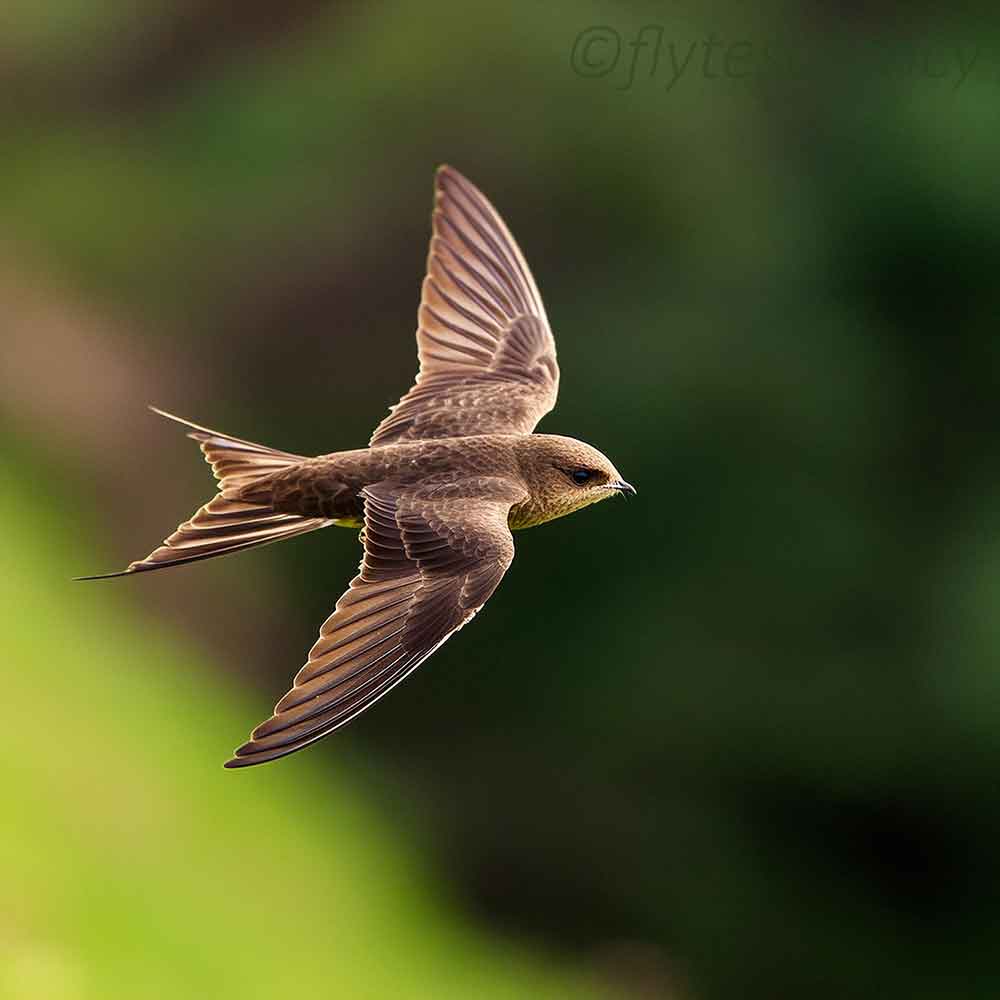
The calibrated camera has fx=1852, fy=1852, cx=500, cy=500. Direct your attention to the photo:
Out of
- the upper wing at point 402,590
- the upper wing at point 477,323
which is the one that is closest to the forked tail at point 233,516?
the upper wing at point 402,590

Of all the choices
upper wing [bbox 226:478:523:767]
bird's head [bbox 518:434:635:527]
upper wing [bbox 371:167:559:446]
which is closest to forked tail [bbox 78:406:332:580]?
upper wing [bbox 226:478:523:767]

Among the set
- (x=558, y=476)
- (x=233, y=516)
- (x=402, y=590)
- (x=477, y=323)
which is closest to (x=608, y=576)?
(x=477, y=323)

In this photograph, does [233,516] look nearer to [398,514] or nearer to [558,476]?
[398,514]

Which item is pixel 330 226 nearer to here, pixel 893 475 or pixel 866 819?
pixel 893 475

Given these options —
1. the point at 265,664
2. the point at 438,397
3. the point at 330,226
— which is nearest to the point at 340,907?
the point at 265,664

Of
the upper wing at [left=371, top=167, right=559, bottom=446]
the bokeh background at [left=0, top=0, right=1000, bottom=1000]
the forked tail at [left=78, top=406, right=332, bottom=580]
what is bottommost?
the bokeh background at [left=0, top=0, right=1000, bottom=1000]

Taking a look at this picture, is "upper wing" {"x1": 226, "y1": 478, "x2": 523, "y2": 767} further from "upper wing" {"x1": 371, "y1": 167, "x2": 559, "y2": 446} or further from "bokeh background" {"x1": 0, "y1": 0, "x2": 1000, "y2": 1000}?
"bokeh background" {"x1": 0, "y1": 0, "x2": 1000, "y2": 1000}

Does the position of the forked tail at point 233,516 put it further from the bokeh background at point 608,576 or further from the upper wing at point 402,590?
the bokeh background at point 608,576
